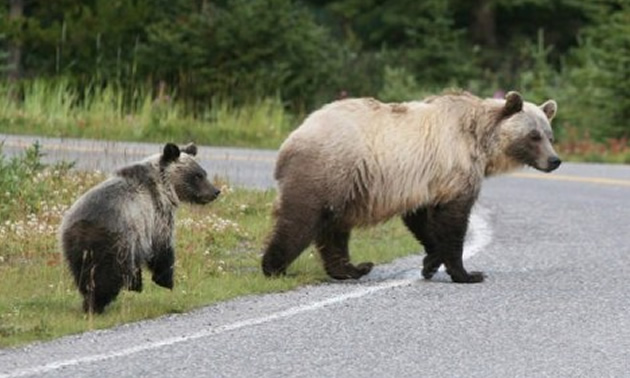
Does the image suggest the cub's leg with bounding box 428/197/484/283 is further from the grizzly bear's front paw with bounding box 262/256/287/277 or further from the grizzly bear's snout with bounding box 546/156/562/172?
the grizzly bear's front paw with bounding box 262/256/287/277

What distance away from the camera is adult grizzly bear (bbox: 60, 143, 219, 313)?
10.1 metres

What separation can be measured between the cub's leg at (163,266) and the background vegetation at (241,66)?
475 inches

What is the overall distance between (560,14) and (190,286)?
2784cm

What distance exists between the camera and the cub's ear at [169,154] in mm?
11148

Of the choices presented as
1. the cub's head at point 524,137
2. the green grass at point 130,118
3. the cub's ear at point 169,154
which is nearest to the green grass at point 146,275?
the cub's ear at point 169,154

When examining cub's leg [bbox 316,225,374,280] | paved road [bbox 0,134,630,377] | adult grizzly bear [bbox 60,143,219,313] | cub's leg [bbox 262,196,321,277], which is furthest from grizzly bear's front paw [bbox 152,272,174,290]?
cub's leg [bbox 316,225,374,280]

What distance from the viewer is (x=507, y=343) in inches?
378

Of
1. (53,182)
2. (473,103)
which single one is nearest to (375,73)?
(53,182)

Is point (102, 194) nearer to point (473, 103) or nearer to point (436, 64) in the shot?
point (473, 103)

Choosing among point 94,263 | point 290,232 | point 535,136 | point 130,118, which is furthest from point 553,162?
point 130,118

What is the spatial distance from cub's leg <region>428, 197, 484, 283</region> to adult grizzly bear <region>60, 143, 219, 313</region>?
183 centimetres

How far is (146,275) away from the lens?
12039mm

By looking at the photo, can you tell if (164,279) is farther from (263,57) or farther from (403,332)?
(263,57)

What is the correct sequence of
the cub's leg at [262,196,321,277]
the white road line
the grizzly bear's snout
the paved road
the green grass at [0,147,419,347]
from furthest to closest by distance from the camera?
the grizzly bear's snout
the cub's leg at [262,196,321,277]
the green grass at [0,147,419,347]
the paved road
the white road line
